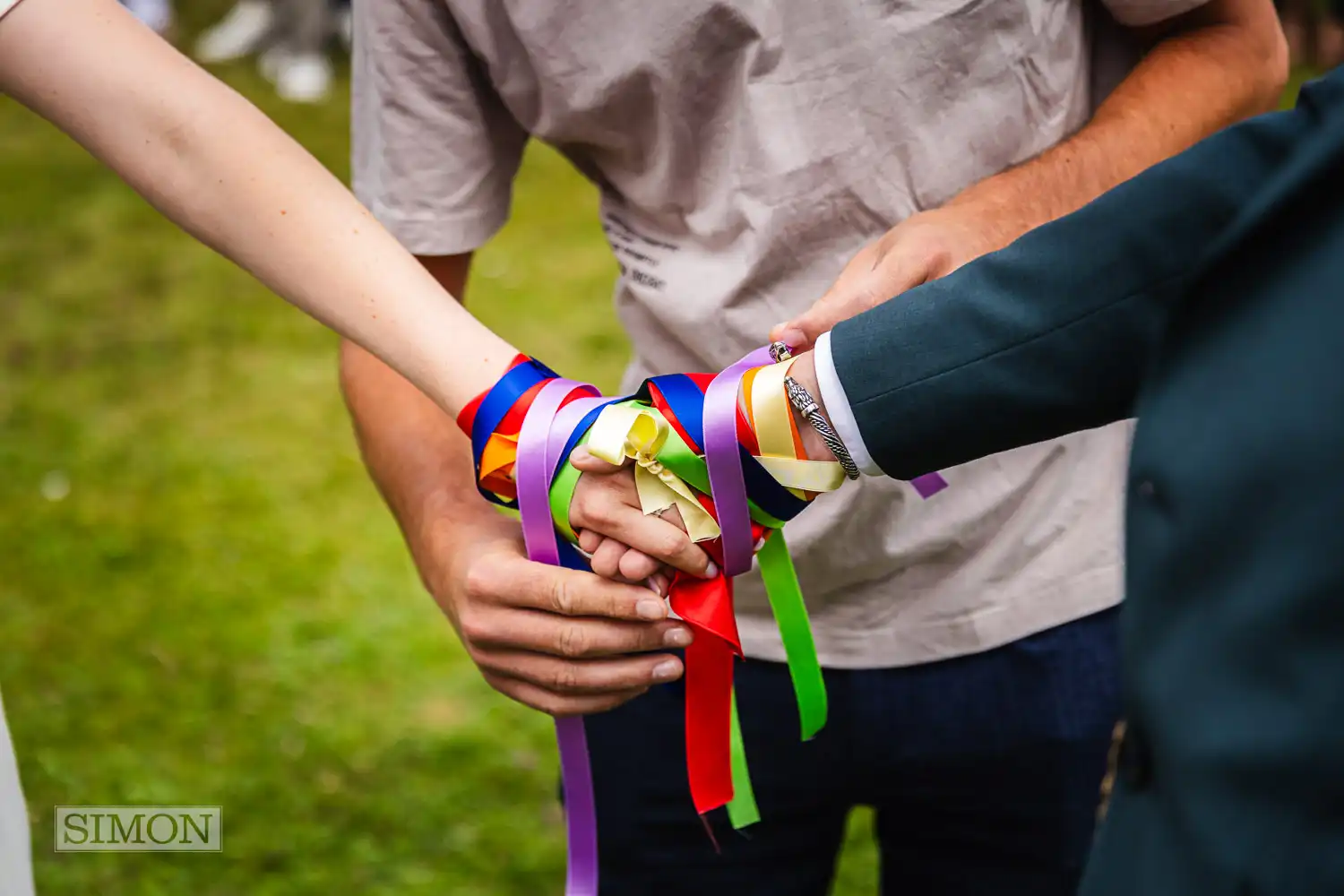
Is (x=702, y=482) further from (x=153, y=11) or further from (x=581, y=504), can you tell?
(x=153, y=11)

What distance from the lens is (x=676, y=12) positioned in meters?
0.96

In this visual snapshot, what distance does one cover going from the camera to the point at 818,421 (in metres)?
0.89

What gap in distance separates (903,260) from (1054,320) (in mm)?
215

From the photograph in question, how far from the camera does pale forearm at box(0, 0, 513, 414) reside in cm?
101

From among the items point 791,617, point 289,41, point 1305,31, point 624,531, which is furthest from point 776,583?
point 289,41

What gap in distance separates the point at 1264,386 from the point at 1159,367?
6cm

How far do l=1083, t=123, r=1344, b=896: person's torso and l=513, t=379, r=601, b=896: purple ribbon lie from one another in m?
0.51

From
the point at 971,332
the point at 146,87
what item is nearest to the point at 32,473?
the point at 146,87

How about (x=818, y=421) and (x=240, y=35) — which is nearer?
(x=818, y=421)

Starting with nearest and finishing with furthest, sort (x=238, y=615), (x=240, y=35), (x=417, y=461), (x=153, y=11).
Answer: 1. (x=417, y=461)
2. (x=238, y=615)
3. (x=153, y=11)
4. (x=240, y=35)

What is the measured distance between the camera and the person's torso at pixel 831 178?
98 cm

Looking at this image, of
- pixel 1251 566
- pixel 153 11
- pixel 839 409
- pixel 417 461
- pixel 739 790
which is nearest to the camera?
pixel 1251 566

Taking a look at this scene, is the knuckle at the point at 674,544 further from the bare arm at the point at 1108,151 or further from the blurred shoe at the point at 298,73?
the blurred shoe at the point at 298,73

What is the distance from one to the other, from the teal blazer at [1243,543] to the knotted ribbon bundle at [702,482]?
343 mm
